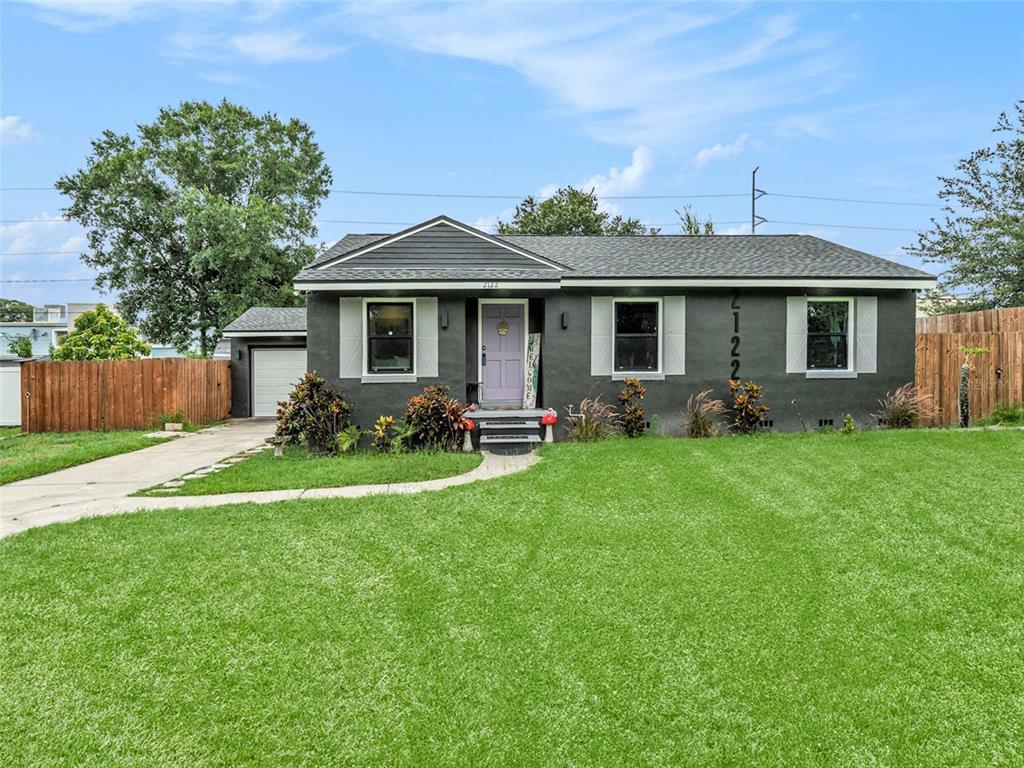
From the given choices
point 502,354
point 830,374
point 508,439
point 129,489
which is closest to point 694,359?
point 830,374

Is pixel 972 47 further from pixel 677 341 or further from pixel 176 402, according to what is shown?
pixel 176 402

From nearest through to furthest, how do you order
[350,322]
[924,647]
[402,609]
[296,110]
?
[924,647], [402,609], [350,322], [296,110]

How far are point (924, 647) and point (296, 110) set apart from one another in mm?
30669

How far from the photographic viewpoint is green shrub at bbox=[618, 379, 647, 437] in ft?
33.2

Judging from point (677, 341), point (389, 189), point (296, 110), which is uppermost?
point (296, 110)

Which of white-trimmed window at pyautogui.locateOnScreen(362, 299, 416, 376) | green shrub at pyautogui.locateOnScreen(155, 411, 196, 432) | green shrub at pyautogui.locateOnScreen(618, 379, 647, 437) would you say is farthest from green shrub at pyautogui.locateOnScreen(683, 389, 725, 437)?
green shrub at pyautogui.locateOnScreen(155, 411, 196, 432)

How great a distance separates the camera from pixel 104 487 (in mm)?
7051

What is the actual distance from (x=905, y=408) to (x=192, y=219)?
23902 millimetres

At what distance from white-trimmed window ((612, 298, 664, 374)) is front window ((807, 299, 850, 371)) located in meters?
3.00

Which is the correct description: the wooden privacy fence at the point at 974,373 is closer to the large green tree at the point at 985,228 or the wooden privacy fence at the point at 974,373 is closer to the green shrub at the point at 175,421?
the large green tree at the point at 985,228

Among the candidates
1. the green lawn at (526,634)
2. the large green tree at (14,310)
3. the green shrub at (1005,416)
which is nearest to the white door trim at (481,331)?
the green lawn at (526,634)

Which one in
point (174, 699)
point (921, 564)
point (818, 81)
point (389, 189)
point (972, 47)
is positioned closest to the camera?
point (174, 699)

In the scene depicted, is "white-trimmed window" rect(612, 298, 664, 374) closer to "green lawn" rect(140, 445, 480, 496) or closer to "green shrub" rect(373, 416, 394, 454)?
"green lawn" rect(140, 445, 480, 496)

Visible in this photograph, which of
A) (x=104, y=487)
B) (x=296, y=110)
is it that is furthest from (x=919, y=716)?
(x=296, y=110)
